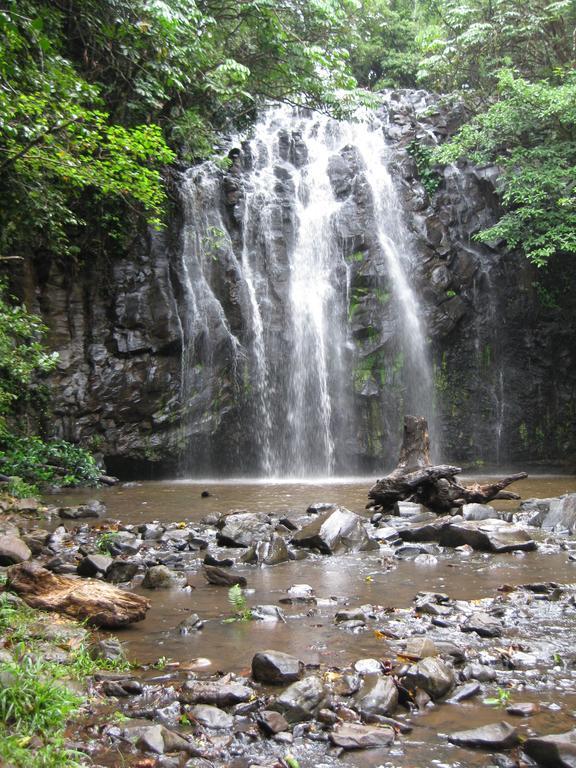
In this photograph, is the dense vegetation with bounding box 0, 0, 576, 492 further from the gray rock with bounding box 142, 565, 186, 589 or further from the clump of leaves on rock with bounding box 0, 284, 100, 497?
the gray rock with bounding box 142, 565, 186, 589

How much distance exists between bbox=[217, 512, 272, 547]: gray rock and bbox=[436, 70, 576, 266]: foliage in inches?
424

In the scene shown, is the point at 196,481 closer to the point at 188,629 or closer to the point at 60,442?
the point at 60,442

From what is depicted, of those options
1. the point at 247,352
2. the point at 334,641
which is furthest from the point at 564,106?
the point at 334,641

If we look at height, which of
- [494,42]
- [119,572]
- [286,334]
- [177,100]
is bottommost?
[119,572]

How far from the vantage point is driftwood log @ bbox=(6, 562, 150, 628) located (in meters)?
3.34

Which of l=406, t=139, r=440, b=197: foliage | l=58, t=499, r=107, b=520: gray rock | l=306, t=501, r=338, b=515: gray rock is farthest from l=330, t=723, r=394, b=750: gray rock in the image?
l=406, t=139, r=440, b=197: foliage

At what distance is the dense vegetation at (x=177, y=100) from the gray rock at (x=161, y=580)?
Result: 5.14 m

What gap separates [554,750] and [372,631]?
4.77 ft

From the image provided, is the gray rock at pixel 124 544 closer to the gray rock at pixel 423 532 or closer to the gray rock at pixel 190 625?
the gray rock at pixel 190 625

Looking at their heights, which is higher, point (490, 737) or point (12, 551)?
point (12, 551)

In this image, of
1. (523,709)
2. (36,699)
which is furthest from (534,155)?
(36,699)

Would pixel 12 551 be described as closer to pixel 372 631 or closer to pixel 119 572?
pixel 119 572

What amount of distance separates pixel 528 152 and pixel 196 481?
37.7 ft

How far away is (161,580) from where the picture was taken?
4359 millimetres
